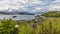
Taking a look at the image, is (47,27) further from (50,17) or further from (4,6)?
(4,6)

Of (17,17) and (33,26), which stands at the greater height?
(17,17)

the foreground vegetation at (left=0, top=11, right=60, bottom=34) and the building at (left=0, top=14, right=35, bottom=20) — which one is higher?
the building at (left=0, top=14, right=35, bottom=20)

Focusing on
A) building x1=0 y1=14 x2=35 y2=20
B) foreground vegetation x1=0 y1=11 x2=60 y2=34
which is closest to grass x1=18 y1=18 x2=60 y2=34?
foreground vegetation x1=0 y1=11 x2=60 y2=34

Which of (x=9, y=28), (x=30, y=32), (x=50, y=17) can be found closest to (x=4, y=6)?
(x=9, y=28)

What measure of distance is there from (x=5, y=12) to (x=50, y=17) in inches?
39.3

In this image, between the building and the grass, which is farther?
the building

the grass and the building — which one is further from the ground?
the building

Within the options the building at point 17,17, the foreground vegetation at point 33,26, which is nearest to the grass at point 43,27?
the foreground vegetation at point 33,26

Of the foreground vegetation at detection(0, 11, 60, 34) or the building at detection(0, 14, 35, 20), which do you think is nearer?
the foreground vegetation at detection(0, 11, 60, 34)

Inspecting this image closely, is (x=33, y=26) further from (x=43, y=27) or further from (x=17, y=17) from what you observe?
(x=17, y=17)

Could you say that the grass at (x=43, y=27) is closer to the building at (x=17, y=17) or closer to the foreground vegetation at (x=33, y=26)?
the foreground vegetation at (x=33, y=26)

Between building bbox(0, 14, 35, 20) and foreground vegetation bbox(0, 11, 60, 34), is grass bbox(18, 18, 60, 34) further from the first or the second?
building bbox(0, 14, 35, 20)

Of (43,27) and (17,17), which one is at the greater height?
(17,17)

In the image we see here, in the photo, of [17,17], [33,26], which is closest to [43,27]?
[33,26]
